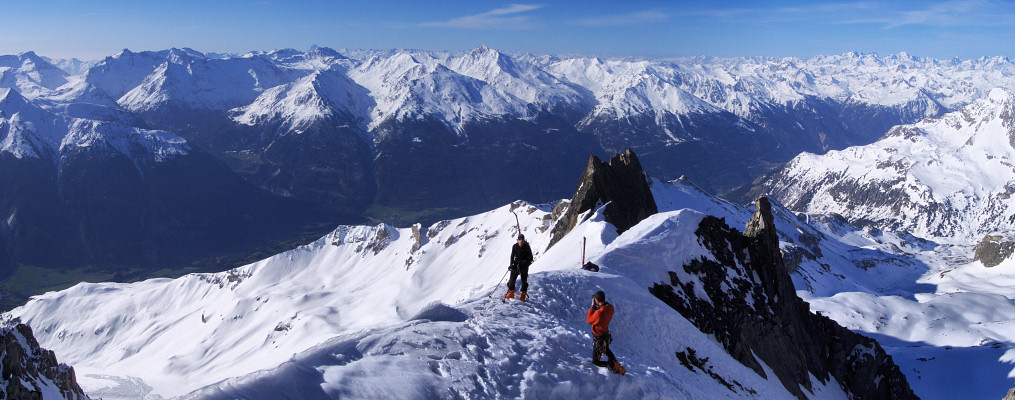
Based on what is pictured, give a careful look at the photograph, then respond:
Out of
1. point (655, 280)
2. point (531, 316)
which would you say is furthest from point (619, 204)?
point (531, 316)

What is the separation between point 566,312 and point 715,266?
16537 millimetres

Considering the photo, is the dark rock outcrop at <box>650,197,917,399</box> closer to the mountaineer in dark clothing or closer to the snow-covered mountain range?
the snow-covered mountain range

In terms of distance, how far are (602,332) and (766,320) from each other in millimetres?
21295

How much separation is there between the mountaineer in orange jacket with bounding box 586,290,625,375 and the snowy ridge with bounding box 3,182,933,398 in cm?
57

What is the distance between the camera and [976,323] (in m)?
121

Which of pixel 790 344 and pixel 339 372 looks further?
pixel 790 344

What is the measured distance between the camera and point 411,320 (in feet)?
66.7

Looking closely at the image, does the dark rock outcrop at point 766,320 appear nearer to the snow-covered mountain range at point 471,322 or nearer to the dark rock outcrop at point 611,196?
the snow-covered mountain range at point 471,322

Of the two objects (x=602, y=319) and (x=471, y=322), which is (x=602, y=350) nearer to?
(x=602, y=319)

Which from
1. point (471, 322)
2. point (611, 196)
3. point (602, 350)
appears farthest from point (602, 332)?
point (611, 196)

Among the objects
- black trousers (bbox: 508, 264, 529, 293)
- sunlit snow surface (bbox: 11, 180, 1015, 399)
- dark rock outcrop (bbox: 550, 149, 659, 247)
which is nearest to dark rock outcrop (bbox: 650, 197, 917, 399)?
sunlit snow surface (bbox: 11, 180, 1015, 399)

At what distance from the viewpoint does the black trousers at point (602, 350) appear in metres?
17.9

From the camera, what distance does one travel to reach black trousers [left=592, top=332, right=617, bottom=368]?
17891 mm

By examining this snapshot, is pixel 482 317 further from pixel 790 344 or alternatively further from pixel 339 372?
pixel 790 344
